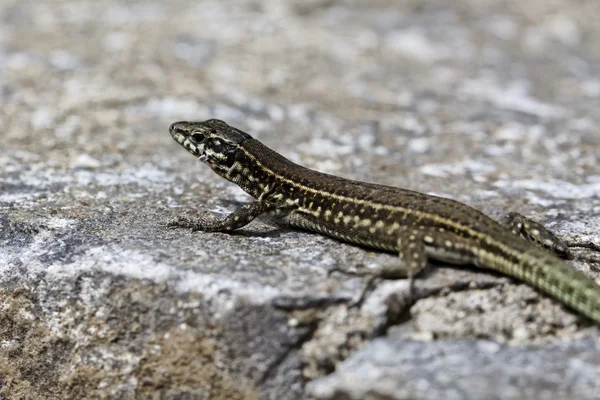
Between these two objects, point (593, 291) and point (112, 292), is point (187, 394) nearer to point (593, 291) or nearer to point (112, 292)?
point (112, 292)

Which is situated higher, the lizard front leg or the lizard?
the lizard

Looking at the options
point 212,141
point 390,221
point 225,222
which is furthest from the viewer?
point 212,141

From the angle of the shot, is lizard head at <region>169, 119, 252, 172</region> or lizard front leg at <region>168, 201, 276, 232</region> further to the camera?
→ lizard head at <region>169, 119, 252, 172</region>

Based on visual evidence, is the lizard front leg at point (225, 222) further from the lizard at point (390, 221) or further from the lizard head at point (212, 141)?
the lizard head at point (212, 141)

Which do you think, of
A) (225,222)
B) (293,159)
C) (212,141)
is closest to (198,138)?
(212,141)

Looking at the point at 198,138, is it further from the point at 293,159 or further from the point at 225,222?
the point at 293,159

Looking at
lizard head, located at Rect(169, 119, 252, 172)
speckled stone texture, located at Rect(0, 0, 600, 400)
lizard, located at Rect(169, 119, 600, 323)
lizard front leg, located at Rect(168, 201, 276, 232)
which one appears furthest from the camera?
lizard head, located at Rect(169, 119, 252, 172)

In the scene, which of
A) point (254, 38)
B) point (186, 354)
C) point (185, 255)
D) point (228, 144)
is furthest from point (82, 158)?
point (254, 38)

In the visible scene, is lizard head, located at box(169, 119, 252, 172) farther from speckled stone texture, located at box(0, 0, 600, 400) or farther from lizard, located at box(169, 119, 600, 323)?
speckled stone texture, located at box(0, 0, 600, 400)

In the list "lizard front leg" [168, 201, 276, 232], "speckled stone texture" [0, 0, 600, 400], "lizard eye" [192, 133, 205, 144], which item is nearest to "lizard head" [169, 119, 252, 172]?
"lizard eye" [192, 133, 205, 144]

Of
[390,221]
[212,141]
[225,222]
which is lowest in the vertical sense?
[225,222]
